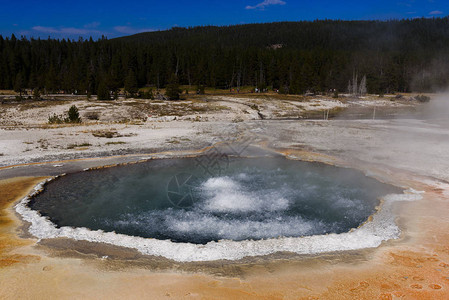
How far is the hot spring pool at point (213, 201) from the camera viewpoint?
32.9 feet

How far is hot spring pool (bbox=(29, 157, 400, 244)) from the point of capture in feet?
32.9

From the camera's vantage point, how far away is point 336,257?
8.09 m

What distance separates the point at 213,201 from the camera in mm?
12102

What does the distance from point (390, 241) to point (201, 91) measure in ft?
173

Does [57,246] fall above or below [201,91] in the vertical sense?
below

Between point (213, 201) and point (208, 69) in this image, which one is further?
point (208, 69)

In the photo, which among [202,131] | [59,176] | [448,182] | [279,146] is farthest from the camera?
[202,131]

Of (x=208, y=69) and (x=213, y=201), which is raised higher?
(x=208, y=69)

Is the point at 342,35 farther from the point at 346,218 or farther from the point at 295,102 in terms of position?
the point at 346,218

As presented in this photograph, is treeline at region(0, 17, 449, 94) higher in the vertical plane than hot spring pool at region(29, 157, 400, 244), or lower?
higher

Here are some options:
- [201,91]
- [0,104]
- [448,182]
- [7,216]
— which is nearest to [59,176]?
[7,216]

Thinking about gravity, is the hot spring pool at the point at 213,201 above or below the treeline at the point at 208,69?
below

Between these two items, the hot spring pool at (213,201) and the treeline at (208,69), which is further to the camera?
the treeline at (208,69)

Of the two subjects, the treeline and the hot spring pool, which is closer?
the hot spring pool
